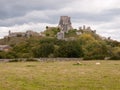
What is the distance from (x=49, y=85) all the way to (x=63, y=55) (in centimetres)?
6866

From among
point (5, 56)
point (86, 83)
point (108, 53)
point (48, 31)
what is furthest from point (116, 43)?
point (86, 83)

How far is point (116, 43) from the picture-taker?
129 metres

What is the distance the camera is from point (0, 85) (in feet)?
60.5

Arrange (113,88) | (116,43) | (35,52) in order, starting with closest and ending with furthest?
1. (113,88)
2. (35,52)
3. (116,43)

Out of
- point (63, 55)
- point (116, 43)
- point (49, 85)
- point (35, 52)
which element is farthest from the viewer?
point (116, 43)

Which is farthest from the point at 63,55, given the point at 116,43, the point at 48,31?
the point at 48,31

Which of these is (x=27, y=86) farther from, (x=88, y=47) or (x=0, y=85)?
A: (x=88, y=47)

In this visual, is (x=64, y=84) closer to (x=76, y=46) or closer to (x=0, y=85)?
(x=0, y=85)

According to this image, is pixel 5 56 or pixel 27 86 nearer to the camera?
pixel 27 86

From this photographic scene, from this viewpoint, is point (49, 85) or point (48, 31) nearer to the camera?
point (49, 85)

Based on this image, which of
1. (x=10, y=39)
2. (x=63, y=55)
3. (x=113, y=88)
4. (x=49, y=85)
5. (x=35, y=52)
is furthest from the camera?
(x=10, y=39)

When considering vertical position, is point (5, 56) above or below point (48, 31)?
below

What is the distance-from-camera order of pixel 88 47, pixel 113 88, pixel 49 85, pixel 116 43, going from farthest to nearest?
pixel 116 43 → pixel 88 47 → pixel 49 85 → pixel 113 88

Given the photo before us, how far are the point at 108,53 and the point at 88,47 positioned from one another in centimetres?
1964
